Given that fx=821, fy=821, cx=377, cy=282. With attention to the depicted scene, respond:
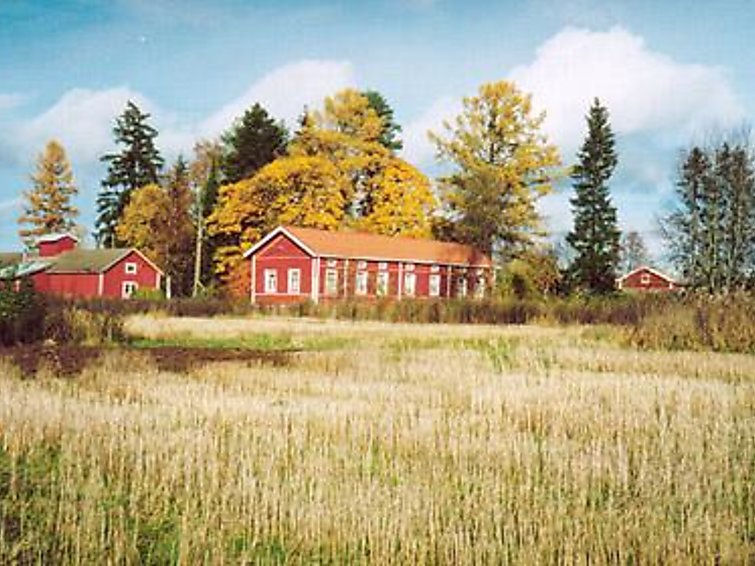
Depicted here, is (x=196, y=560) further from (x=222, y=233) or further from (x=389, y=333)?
(x=222, y=233)

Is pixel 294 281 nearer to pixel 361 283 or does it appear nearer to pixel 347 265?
pixel 347 265

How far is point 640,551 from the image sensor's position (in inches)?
190

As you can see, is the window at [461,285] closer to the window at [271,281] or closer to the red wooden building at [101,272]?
the window at [271,281]

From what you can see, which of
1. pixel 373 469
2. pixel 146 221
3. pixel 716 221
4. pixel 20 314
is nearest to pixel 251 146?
pixel 146 221

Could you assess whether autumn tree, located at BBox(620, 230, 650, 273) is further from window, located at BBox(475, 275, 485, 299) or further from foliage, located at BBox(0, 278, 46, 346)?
foliage, located at BBox(0, 278, 46, 346)

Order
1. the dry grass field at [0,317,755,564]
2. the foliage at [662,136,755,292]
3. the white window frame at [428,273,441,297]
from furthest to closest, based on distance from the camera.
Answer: the white window frame at [428,273,441,297]
the foliage at [662,136,755,292]
the dry grass field at [0,317,755,564]

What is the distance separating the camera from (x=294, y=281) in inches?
1794

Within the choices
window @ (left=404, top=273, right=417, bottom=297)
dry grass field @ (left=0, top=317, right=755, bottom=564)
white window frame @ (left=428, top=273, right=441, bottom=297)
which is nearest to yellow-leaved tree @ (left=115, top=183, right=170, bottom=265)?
window @ (left=404, top=273, right=417, bottom=297)

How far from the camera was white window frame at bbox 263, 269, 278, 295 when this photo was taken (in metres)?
46.5

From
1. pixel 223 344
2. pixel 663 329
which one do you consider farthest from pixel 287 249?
pixel 663 329

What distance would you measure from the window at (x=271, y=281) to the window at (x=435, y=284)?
392 inches

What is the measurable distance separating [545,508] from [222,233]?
177 ft

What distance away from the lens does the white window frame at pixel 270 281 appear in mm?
46531

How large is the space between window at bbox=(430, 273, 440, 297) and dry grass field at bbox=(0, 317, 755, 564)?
38345 mm
